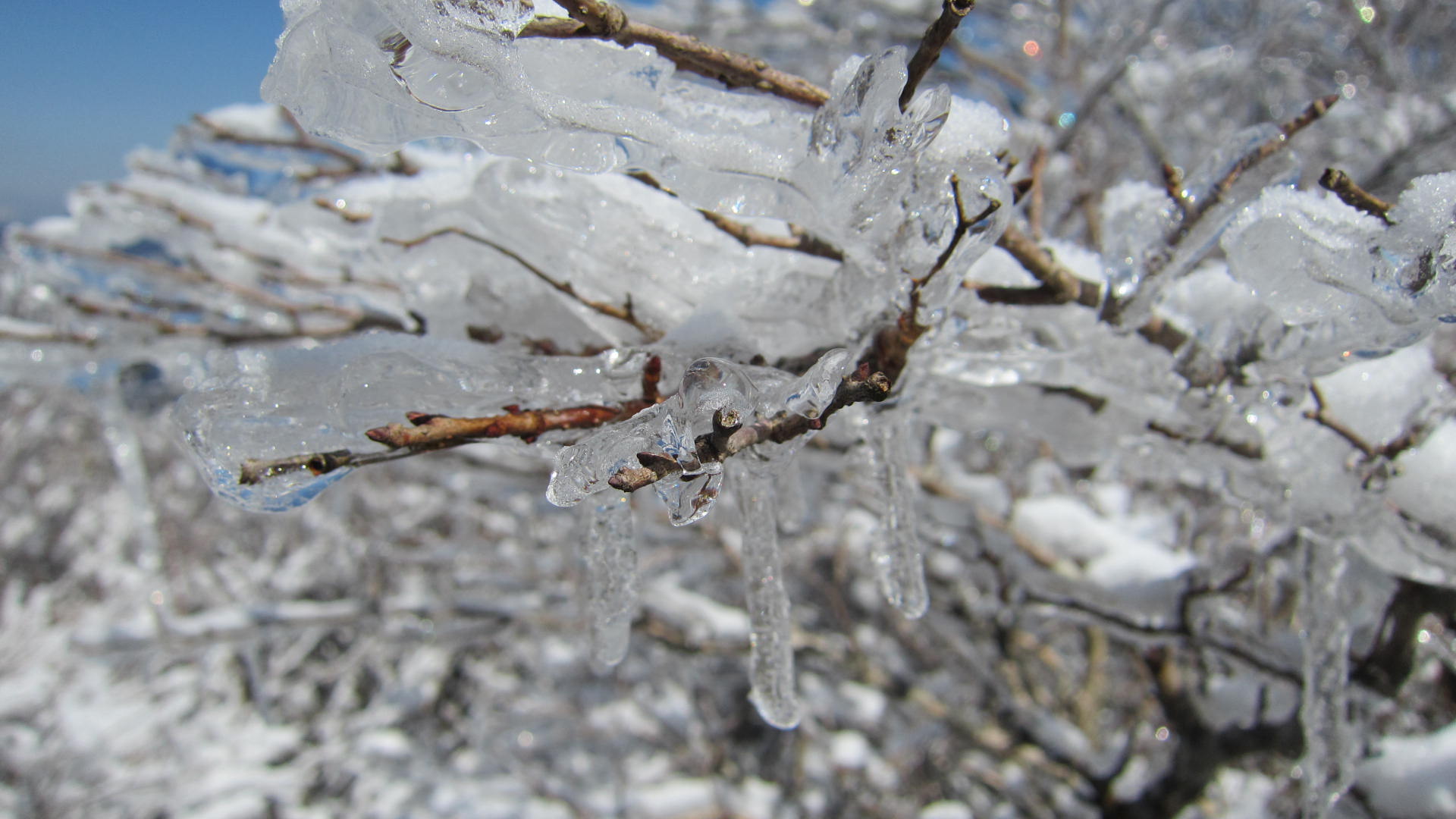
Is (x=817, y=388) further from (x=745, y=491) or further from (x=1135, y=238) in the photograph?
(x=1135, y=238)

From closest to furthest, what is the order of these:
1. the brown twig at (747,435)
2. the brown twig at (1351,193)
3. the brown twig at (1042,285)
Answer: the brown twig at (747,435)
the brown twig at (1351,193)
the brown twig at (1042,285)

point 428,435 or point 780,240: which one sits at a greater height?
point 780,240

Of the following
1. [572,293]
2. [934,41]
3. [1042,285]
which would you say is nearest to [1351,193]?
[1042,285]

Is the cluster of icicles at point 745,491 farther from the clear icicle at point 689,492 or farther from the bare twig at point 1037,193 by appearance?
the bare twig at point 1037,193

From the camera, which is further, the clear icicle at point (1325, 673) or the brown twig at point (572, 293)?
the clear icicle at point (1325, 673)

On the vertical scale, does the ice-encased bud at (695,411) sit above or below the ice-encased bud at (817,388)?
below

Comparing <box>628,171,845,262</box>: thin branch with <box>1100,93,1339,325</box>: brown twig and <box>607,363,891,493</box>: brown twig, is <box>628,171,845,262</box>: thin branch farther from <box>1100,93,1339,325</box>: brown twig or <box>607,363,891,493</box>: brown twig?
<box>1100,93,1339,325</box>: brown twig

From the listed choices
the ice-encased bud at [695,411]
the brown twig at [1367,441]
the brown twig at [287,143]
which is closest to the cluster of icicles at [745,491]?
the ice-encased bud at [695,411]
